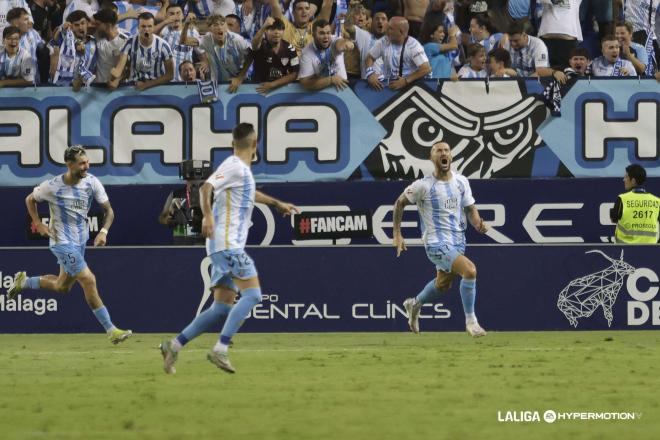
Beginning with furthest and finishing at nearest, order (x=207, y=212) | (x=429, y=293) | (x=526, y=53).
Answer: (x=526, y=53) < (x=429, y=293) < (x=207, y=212)

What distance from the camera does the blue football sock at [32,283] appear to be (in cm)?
1644

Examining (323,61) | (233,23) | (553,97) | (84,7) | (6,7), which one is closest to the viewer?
(553,97)

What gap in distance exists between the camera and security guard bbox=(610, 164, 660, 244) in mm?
17578

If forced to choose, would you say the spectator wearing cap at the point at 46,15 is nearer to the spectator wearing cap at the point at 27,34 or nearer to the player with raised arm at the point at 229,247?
the spectator wearing cap at the point at 27,34

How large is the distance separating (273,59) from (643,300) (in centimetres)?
593

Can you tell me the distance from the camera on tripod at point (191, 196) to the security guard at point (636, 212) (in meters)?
5.41

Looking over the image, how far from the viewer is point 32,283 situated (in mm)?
16500

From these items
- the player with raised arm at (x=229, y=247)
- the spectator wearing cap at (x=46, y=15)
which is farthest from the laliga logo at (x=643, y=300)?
the spectator wearing cap at (x=46, y=15)

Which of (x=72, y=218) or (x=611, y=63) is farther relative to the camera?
→ (x=611, y=63)

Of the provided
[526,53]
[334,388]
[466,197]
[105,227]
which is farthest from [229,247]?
[526,53]

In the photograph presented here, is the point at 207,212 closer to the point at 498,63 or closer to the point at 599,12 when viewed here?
the point at 498,63

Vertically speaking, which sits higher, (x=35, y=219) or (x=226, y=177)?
(x=226, y=177)

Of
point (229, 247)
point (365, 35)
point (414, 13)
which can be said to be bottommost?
point (229, 247)

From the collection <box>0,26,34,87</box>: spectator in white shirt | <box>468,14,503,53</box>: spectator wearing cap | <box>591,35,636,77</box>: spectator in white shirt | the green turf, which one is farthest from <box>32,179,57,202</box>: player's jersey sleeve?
<box>591,35,636,77</box>: spectator in white shirt
